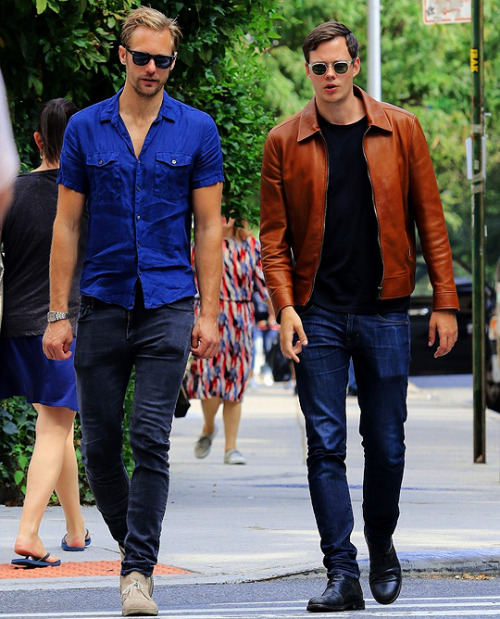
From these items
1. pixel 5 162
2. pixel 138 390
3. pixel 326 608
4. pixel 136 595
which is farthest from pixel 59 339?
pixel 5 162

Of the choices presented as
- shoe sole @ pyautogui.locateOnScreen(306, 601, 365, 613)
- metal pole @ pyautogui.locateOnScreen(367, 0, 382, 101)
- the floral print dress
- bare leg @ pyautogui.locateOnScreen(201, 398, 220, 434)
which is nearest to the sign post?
the floral print dress

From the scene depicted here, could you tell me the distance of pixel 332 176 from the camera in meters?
5.30

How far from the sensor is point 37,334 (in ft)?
20.9

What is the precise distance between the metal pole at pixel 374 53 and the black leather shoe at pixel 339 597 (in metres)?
13.8

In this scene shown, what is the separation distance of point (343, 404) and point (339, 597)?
67 cm

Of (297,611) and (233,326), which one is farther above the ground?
(297,611)

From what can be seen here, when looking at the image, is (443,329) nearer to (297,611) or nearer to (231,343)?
(297,611)

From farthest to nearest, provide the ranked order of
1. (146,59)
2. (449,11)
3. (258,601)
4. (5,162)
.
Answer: (449,11)
(258,601)
(146,59)
(5,162)

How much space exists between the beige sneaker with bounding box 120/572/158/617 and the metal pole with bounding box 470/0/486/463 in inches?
253

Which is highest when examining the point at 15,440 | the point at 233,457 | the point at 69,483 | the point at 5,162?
the point at 5,162

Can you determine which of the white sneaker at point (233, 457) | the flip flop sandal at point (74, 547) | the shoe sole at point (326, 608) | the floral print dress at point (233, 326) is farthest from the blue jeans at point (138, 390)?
the white sneaker at point (233, 457)

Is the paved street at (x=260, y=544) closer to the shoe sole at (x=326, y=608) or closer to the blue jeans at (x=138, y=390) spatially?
the shoe sole at (x=326, y=608)

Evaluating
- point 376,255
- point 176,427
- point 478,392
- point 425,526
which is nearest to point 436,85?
point 176,427

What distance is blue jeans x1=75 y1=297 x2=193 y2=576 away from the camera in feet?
16.9
